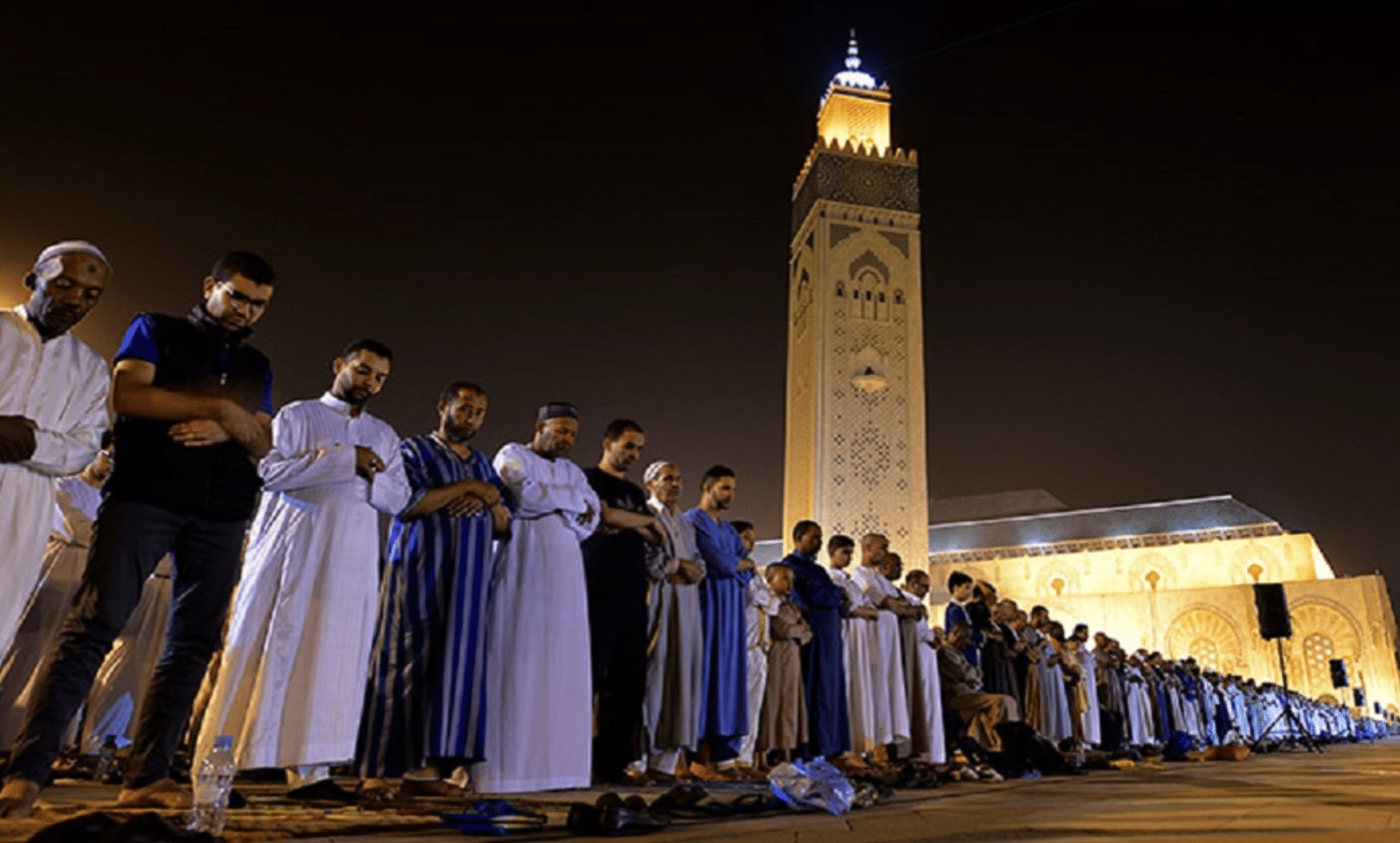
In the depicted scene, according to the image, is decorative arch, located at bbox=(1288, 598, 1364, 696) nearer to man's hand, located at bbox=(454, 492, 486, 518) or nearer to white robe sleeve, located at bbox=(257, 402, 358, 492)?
man's hand, located at bbox=(454, 492, 486, 518)

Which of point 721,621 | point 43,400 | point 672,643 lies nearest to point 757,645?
point 721,621

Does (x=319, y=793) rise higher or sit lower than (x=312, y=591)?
lower

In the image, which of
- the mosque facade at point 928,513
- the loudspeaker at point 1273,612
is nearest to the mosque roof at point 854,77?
the mosque facade at point 928,513

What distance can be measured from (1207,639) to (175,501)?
33150mm

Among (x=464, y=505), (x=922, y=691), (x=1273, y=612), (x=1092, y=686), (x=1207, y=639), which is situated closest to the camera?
(x=464, y=505)

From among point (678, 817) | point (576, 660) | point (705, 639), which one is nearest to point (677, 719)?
point (705, 639)

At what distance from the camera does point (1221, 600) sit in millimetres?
29516

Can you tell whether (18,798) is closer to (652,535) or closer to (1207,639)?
(652,535)

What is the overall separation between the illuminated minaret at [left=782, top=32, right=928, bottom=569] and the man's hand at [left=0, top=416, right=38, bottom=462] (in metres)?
14.5

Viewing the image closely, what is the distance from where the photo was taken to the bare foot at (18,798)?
73.4 inches

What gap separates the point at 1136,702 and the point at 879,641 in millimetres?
7373

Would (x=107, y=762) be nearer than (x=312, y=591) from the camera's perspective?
No

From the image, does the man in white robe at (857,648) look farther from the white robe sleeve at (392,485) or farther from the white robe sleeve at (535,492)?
the white robe sleeve at (392,485)

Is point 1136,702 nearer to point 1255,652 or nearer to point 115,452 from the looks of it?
point 115,452
